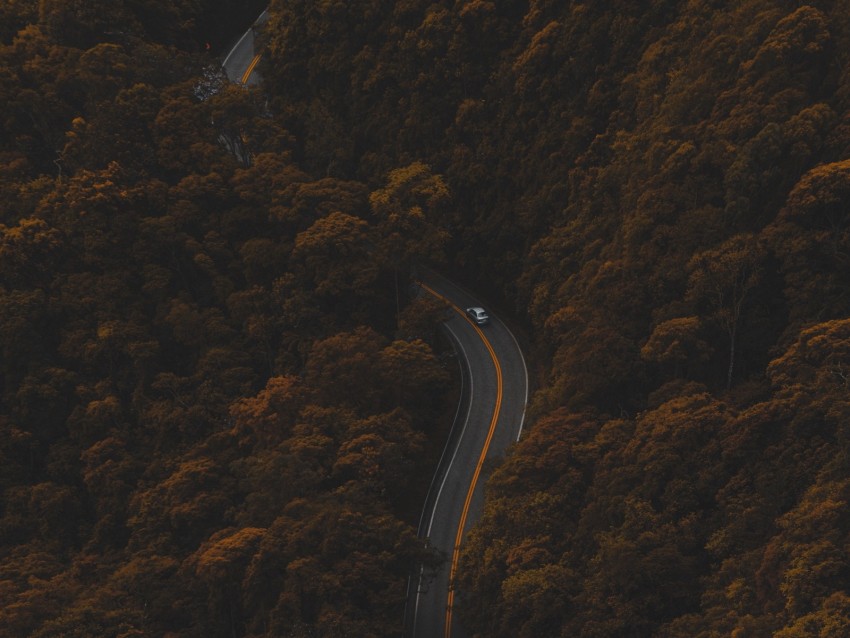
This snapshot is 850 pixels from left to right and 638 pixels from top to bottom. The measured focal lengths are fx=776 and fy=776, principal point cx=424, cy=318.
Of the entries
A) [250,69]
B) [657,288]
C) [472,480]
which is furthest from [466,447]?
[250,69]

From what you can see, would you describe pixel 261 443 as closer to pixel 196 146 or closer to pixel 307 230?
pixel 307 230

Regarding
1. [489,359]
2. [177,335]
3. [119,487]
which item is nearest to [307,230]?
[177,335]

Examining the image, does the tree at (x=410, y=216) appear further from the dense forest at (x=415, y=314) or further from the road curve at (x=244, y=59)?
the road curve at (x=244, y=59)

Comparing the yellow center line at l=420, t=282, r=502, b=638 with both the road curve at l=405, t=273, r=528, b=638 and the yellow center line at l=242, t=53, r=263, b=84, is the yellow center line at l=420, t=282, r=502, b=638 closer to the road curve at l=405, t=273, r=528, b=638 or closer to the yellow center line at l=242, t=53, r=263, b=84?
the road curve at l=405, t=273, r=528, b=638

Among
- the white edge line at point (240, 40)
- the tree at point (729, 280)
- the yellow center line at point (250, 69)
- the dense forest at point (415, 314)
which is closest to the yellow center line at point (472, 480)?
the dense forest at point (415, 314)

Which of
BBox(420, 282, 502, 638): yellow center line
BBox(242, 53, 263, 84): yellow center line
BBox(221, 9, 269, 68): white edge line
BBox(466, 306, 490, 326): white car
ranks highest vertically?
BBox(221, 9, 269, 68): white edge line

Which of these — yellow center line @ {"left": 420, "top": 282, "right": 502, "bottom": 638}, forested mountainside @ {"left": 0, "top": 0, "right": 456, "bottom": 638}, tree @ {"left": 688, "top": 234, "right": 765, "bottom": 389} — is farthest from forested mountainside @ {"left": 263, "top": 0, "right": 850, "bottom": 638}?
forested mountainside @ {"left": 0, "top": 0, "right": 456, "bottom": 638}

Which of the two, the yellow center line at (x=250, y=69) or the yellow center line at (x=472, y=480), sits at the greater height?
the yellow center line at (x=250, y=69)
